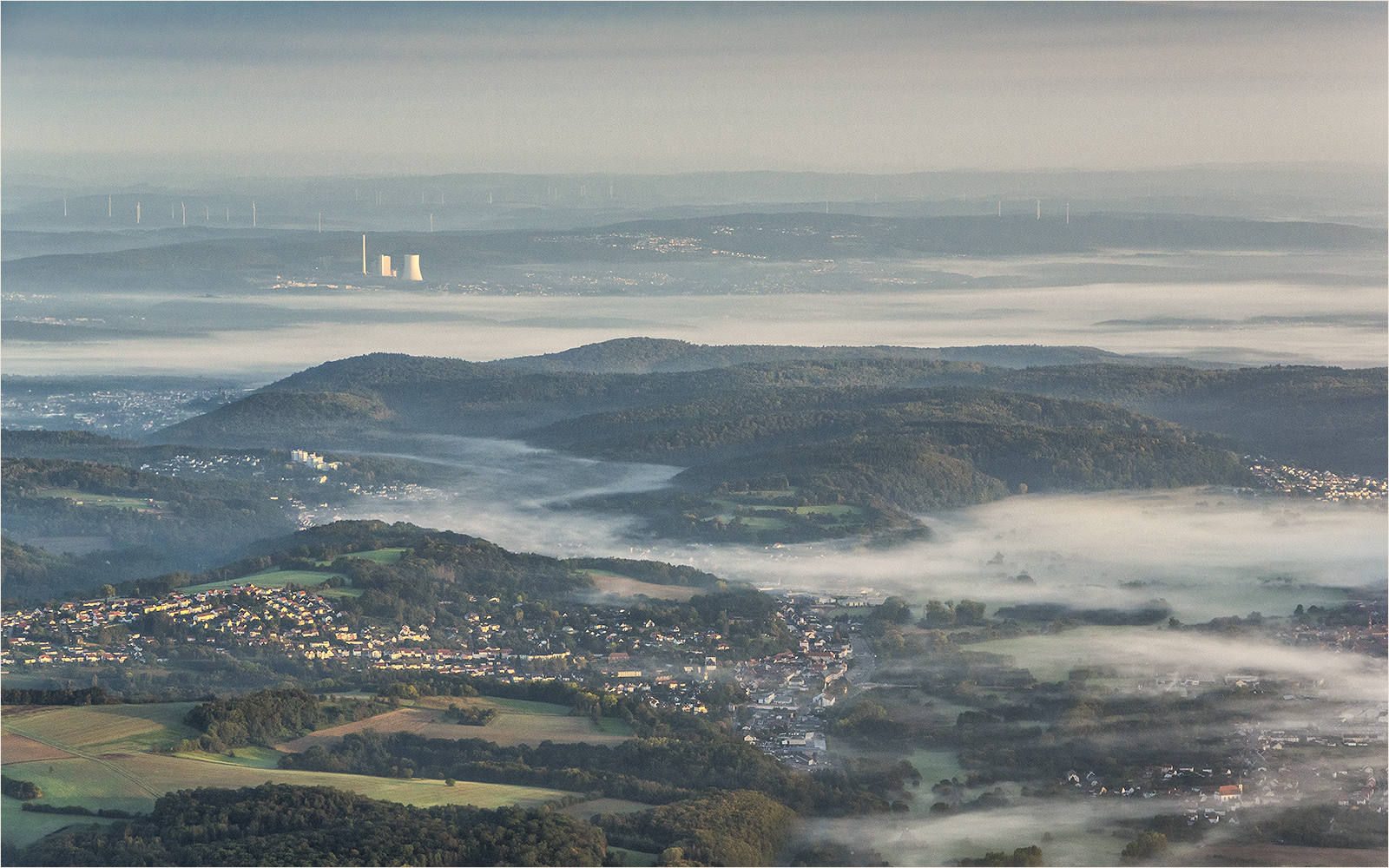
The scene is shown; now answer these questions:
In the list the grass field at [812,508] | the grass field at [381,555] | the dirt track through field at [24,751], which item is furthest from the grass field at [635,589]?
the dirt track through field at [24,751]

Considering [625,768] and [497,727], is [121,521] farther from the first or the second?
[625,768]

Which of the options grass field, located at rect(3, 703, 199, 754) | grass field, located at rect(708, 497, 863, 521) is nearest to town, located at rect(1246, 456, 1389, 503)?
grass field, located at rect(708, 497, 863, 521)

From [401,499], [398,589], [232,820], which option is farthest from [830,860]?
[401,499]

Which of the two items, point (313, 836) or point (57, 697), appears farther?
point (57, 697)

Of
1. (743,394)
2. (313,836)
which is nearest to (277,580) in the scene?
(313,836)

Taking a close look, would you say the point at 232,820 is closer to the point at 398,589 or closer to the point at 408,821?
→ the point at 408,821
